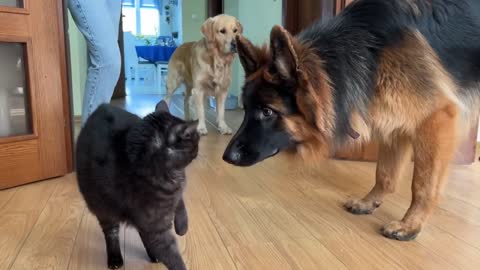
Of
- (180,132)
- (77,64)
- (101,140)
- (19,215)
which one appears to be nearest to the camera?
(180,132)

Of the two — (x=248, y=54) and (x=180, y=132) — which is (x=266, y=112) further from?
(x=180, y=132)

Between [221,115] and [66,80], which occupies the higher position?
[66,80]

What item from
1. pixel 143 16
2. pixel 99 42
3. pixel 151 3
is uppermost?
pixel 151 3

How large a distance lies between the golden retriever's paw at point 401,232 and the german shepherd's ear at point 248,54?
89 cm

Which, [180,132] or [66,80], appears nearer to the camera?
[180,132]

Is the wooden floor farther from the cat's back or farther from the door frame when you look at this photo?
the cat's back

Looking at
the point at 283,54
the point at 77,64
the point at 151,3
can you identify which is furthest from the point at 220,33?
the point at 151,3

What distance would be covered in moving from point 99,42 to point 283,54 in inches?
52.2

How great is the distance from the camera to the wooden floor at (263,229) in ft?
4.75

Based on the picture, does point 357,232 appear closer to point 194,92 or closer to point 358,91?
point 358,91

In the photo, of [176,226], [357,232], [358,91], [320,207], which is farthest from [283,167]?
[176,226]

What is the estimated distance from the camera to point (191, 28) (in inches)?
360

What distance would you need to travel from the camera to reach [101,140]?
1291 mm

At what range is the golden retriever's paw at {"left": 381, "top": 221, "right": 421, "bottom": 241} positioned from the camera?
1.63 metres
